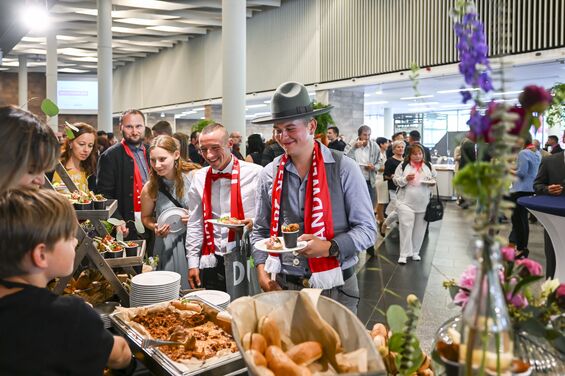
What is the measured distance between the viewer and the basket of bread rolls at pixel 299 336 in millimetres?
933

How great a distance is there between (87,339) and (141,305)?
2.30 feet

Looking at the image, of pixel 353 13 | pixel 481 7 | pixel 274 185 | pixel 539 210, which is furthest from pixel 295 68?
pixel 274 185

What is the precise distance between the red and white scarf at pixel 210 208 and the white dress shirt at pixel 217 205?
23mm

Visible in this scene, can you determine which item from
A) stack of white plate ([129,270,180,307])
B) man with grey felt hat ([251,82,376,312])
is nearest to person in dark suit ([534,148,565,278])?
man with grey felt hat ([251,82,376,312])

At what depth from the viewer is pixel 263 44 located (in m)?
14.8

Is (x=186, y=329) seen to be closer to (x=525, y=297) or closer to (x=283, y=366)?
(x=283, y=366)

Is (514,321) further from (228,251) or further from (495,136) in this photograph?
(228,251)

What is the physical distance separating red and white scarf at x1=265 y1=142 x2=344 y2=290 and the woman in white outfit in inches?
182

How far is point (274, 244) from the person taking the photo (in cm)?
219

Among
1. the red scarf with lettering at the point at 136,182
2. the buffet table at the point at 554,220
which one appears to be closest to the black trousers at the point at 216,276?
the red scarf with lettering at the point at 136,182

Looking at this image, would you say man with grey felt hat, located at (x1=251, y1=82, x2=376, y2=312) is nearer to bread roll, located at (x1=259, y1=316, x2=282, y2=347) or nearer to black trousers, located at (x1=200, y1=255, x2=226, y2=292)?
black trousers, located at (x1=200, y1=255, x2=226, y2=292)

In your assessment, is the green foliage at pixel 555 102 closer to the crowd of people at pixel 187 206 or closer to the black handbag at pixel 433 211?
the crowd of people at pixel 187 206

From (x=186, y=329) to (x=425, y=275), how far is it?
16.2ft

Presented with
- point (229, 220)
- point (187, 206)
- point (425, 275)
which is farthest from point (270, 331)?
point (425, 275)
